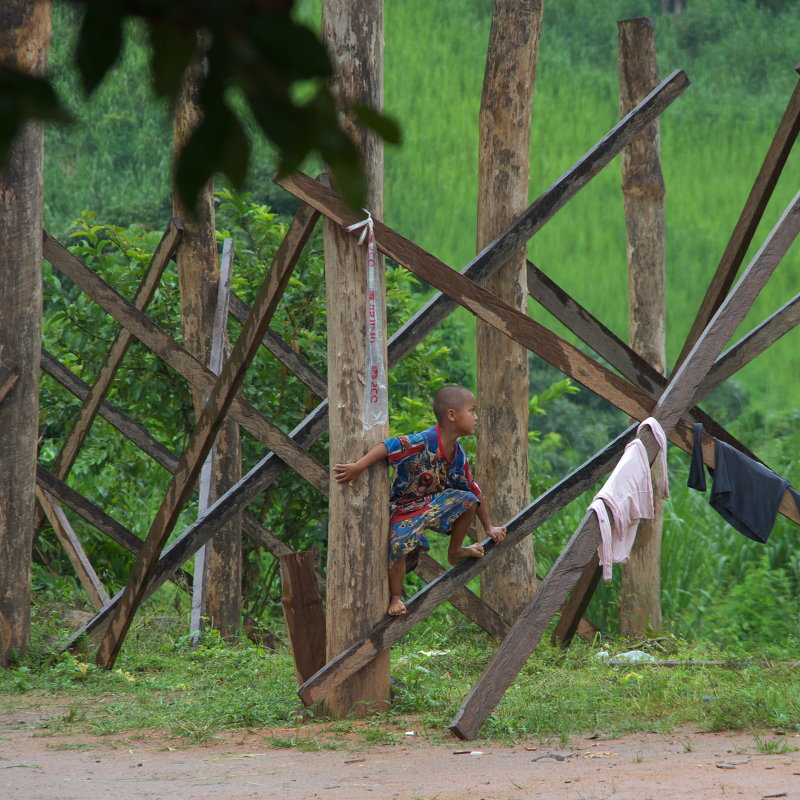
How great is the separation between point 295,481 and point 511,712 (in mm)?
Answer: 3829

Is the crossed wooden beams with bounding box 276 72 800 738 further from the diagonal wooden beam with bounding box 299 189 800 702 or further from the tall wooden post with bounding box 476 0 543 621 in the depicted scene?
the tall wooden post with bounding box 476 0 543 621

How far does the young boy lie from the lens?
16.8 ft

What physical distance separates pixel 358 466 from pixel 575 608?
2.27 m

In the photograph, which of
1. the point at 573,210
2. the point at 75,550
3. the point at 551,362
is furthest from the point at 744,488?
the point at 573,210

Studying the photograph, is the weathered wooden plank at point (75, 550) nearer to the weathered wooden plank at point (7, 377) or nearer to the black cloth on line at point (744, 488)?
the weathered wooden plank at point (7, 377)

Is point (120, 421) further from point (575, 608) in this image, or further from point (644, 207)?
point (644, 207)

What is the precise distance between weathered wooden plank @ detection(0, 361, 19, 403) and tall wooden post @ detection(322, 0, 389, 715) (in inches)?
85.7

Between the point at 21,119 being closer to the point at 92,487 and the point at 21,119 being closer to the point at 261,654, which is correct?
the point at 261,654

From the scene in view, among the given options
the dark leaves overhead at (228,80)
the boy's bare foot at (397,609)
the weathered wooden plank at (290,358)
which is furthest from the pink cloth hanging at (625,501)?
the dark leaves overhead at (228,80)

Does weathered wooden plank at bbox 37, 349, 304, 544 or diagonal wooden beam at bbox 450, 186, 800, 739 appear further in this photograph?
weathered wooden plank at bbox 37, 349, 304, 544

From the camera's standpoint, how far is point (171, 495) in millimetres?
5680

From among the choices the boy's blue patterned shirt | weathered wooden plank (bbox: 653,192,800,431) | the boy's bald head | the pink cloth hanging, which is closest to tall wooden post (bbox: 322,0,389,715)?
the boy's blue patterned shirt

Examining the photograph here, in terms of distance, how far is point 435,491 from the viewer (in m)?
5.29

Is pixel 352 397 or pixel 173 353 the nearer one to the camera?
pixel 352 397
